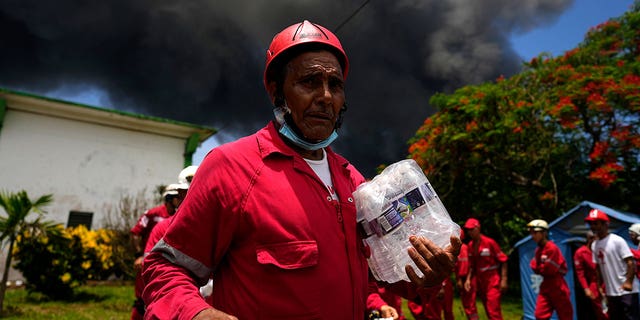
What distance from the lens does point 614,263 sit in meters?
7.18

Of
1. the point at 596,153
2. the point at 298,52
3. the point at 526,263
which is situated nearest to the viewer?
the point at 298,52

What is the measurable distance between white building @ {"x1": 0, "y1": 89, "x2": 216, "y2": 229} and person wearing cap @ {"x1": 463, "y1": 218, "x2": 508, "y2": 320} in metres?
12.3

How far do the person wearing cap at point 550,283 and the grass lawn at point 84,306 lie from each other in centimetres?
180

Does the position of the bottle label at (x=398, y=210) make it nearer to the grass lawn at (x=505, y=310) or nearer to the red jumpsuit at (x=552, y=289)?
the red jumpsuit at (x=552, y=289)

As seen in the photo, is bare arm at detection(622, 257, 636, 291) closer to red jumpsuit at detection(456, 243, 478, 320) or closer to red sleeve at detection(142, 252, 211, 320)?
red jumpsuit at detection(456, 243, 478, 320)

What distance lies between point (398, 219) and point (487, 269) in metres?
8.52

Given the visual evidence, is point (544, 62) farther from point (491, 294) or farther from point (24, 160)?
point (24, 160)

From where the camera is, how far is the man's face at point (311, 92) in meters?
1.67

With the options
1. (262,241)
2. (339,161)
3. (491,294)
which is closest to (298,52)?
(339,161)

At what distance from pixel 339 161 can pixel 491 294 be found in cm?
834

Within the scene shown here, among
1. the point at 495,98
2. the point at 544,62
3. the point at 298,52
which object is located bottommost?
the point at 298,52

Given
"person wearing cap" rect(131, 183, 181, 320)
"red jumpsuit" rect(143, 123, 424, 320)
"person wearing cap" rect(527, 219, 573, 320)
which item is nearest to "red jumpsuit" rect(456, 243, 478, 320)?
"person wearing cap" rect(527, 219, 573, 320)

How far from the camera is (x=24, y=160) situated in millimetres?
14266

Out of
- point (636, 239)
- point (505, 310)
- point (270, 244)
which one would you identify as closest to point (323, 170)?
point (270, 244)
